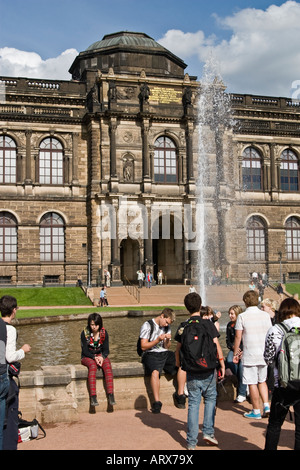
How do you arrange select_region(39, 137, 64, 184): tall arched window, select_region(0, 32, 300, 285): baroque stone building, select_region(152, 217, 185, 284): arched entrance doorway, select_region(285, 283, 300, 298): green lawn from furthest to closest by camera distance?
1. select_region(152, 217, 185, 284): arched entrance doorway
2. select_region(39, 137, 64, 184): tall arched window
3. select_region(0, 32, 300, 285): baroque stone building
4. select_region(285, 283, 300, 298): green lawn

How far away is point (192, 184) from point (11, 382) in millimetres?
36802

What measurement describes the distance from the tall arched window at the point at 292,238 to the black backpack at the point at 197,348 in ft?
134

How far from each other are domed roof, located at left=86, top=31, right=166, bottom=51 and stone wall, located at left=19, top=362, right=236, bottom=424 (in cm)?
4239

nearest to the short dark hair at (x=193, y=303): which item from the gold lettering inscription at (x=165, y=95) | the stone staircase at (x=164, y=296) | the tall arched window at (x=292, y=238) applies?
the stone staircase at (x=164, y=296)

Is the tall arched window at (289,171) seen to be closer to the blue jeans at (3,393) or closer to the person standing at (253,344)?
the person standing at (253,344)

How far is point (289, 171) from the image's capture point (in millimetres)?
47344

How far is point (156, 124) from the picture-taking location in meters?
42.7

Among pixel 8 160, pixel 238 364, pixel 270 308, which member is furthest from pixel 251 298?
pixel 8 160

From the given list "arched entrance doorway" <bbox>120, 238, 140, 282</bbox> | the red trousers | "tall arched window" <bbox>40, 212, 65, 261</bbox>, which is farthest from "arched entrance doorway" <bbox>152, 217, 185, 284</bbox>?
the red trousers

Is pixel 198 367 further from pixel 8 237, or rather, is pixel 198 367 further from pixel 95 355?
pixel 8 237

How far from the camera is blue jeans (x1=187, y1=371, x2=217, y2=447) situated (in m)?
6.62

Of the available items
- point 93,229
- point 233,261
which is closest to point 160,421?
point 93,229

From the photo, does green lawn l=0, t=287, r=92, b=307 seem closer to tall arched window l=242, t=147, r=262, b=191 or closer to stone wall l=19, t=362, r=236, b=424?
tall arched window l=242, t=147, r=262, b=191
